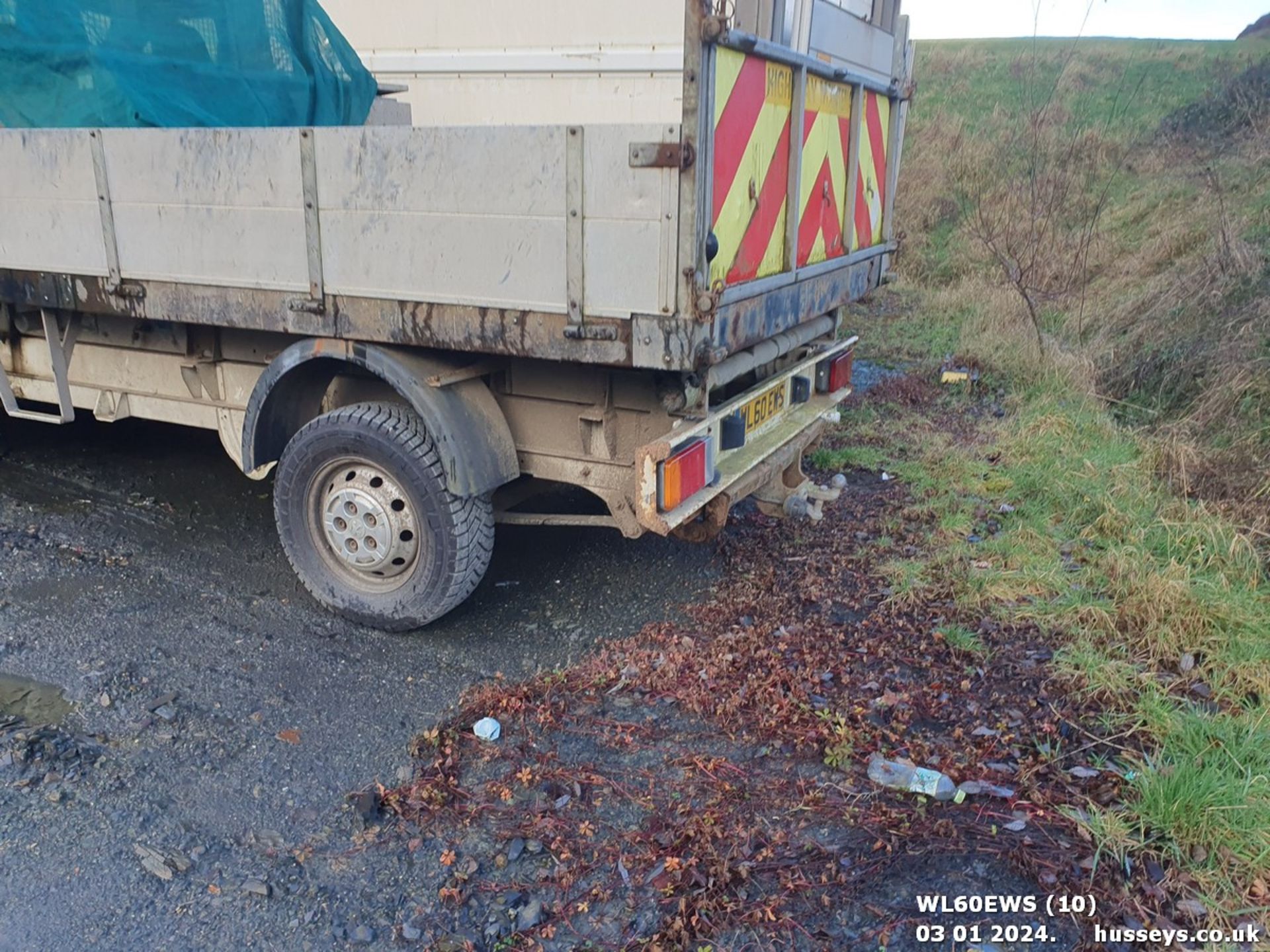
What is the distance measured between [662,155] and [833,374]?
222cm

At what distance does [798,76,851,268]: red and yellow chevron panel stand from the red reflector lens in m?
0.94

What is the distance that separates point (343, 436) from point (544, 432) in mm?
761

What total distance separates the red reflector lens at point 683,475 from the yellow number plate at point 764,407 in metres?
0.46

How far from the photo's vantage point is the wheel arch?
3.45 meters

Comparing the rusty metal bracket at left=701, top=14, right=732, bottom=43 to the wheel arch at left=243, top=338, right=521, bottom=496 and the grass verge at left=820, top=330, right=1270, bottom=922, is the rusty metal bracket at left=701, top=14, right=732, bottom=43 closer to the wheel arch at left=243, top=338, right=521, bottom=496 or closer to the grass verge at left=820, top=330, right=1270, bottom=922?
the wheel arch at left=243, top=338, right=521, bottom=496

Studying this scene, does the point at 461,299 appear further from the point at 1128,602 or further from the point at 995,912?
the point at 1128,602

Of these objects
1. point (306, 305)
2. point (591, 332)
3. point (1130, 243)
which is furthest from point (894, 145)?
point (1130, 243)

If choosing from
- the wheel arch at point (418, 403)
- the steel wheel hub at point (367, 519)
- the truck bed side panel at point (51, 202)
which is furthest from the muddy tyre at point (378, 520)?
the truck bed side panel at point (51, 202)

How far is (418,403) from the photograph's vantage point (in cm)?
342

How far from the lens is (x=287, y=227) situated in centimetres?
350

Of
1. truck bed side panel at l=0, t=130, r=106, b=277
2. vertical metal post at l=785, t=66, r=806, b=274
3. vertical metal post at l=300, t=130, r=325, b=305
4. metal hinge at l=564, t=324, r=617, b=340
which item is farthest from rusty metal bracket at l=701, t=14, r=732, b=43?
truck bed side panel at l=0, t=130, r=106, b=277

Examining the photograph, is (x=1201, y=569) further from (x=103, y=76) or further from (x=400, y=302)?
(x=103, y=76)

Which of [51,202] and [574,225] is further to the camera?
[51,202]

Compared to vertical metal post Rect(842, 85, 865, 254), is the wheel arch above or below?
below
